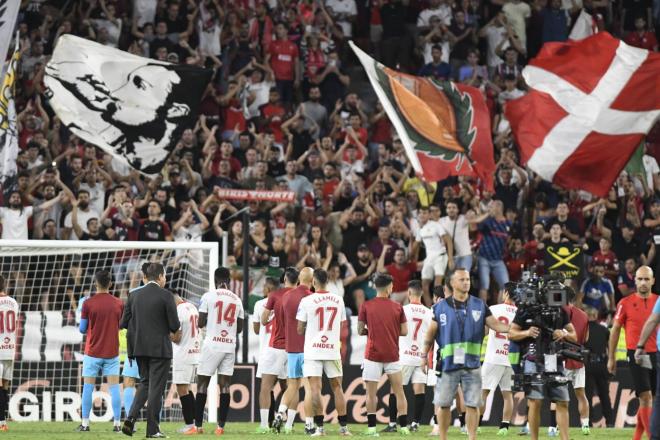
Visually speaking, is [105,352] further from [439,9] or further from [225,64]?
[439,9]

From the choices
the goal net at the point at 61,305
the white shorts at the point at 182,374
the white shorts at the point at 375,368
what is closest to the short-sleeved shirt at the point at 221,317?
the white shorts at the point at 182,374

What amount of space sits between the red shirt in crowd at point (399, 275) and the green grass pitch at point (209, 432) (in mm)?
3327

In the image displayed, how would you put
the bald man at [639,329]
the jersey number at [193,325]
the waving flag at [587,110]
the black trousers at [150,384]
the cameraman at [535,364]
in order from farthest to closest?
the waving flag at [587,110]
the jersey number at [193,325]
the black trousers at [150,384]
the bald man at [639,329]
the cameraman at [535,364]

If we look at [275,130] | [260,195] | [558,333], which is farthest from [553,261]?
[558,333]

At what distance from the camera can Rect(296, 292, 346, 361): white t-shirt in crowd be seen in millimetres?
19281

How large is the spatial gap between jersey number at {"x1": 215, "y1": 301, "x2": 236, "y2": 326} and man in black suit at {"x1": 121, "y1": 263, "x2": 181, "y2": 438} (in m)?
2.33

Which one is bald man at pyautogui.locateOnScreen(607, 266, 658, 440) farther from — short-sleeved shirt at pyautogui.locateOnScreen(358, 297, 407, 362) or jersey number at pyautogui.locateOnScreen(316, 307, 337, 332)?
jersey number at pyautogui.locateOnScreen(316, 307, 337, 332)

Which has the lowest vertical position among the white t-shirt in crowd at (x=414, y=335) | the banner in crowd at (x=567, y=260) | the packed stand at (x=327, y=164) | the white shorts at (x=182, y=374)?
the white shorts at (x=182, y=374)

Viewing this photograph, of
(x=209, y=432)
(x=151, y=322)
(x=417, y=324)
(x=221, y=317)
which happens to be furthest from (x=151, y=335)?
(x=417, y=324)

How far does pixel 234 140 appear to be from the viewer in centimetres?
2956

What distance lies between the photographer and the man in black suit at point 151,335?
17.3 meters

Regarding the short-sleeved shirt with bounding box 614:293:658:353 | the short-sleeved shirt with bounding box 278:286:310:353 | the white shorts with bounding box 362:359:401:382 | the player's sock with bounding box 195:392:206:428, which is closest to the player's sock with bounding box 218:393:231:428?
the player's sock with bounding box 195:392:206:428

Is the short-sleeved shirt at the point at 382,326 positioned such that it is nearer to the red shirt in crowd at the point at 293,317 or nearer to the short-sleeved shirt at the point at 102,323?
the red shirt in crowd at the point at 293,317

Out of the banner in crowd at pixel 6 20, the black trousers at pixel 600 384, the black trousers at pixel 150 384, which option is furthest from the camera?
the black trousers at pixel 600 384
